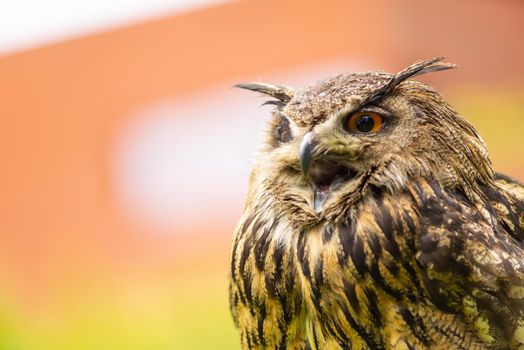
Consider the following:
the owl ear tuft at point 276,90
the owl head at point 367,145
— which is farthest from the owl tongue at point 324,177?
the owl ear tuft at point 276,90

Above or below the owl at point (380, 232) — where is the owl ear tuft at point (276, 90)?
above

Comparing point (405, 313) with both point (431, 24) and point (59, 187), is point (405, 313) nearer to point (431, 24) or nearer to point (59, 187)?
point (431, 24)

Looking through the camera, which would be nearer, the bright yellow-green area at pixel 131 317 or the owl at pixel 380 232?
the owl at pixel 380 232

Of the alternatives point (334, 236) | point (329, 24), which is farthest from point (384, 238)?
point (329, 24)

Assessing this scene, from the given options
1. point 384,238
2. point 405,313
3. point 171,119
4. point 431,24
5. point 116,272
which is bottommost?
point 116,272

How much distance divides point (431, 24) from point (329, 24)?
45cm

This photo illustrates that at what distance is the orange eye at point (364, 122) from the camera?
1.26 metres

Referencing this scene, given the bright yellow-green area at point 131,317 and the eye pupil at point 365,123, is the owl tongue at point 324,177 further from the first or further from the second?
the bright yellow-green area at point 131,317

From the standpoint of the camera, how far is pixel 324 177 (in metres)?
1.30

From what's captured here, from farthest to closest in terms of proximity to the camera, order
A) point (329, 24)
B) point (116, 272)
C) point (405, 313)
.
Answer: point (116, 272)
point (329, 24)
point (405, 313)

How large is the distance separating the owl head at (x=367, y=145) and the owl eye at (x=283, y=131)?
36 mm

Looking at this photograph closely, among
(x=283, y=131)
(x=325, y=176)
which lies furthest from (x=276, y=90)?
(x=325, y=176)

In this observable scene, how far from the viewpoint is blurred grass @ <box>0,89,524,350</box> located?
9.91 feet

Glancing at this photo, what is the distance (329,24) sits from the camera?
2.92 metres
